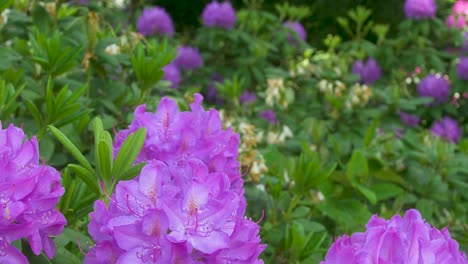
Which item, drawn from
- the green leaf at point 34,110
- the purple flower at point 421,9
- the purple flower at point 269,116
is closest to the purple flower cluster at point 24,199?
the green leaf at point 34,110

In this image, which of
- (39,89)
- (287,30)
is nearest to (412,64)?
(287,30)

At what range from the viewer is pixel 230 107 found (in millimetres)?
3547

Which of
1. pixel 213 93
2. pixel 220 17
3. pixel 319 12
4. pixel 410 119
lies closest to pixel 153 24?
pixel 220 17

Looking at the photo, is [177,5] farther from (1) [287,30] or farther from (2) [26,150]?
(2) [26,150]

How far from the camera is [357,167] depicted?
2020 mm

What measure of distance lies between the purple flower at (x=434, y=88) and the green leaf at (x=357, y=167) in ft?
9.46

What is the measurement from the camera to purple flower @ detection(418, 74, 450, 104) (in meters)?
4.77

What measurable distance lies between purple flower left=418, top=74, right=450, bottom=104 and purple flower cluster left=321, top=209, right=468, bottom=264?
374 centimetres

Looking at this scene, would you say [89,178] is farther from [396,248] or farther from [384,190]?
[384,190]

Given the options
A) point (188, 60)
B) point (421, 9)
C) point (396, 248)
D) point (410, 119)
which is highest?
point (396, 248)

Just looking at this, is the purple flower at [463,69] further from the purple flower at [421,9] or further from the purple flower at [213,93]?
the purple flower at [213,93]

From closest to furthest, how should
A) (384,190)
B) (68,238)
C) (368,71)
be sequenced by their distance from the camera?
(68,238)
(384,190)
(368,71)

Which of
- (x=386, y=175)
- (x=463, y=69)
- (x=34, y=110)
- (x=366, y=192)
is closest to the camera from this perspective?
A: (x=34, y=110)

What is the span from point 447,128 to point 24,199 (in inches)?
159
